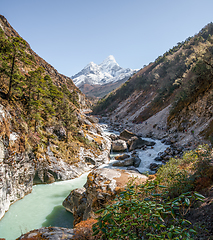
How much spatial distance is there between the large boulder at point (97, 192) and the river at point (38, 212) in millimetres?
1277

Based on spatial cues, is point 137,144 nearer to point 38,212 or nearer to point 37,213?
point 38,212

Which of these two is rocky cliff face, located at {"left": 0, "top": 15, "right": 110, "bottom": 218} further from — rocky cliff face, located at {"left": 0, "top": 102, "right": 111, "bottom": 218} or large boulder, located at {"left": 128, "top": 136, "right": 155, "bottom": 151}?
large boulder, located at {"left": 128, "top": 136, "right": 155, "bottom": 151}

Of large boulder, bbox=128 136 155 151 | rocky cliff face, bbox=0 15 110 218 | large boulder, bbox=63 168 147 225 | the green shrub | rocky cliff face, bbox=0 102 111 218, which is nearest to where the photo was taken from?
the green shrub

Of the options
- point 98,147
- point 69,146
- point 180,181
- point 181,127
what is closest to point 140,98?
point 181,127

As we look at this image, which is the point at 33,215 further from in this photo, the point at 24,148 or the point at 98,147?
the point at 98,147

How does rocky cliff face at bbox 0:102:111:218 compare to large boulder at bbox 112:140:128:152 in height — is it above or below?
above

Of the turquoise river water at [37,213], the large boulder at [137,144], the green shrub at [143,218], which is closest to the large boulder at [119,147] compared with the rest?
the large boulder at [137,144]

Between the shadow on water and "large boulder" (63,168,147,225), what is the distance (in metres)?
0.57

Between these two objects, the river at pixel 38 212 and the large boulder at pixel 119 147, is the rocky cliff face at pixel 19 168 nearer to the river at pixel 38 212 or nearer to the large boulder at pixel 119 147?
the river at pixel 38 212

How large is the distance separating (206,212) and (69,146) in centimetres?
1815

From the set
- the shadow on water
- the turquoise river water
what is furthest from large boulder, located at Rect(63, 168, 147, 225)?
the turquoise river water

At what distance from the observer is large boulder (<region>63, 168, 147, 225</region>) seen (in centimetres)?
762

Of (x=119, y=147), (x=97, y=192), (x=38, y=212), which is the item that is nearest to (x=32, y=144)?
(x=38, y=212)

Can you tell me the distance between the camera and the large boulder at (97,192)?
762cm
